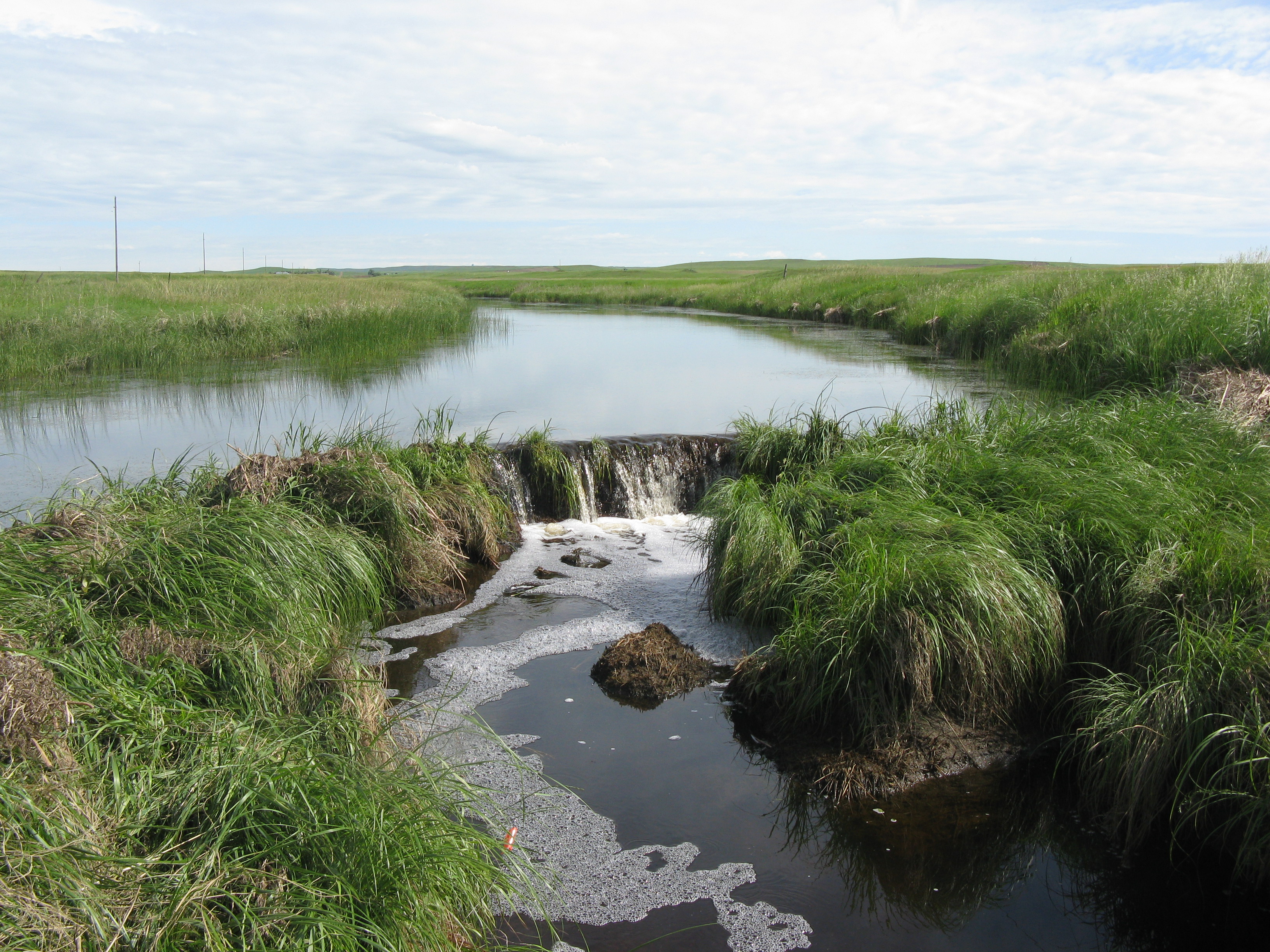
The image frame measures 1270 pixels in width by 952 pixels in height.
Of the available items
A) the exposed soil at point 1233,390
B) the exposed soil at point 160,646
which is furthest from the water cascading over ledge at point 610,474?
the exposed soil at point 160,646

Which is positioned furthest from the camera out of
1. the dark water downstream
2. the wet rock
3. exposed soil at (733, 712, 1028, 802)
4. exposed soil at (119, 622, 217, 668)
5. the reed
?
the reed

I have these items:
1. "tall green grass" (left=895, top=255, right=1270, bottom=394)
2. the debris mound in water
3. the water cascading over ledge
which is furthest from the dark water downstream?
"tall green grass" (left=895, top=255, right=1270, bottom=394)

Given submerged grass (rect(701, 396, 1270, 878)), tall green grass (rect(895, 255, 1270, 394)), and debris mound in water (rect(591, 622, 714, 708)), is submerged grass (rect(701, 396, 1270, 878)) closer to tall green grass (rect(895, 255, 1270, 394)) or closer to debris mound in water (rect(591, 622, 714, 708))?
debris mound in water (rect(591, 622, 714, 708))

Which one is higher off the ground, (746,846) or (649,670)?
(649,670)

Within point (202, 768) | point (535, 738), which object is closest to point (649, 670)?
point (535, 738)

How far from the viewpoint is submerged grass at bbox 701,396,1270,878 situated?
3697 mm

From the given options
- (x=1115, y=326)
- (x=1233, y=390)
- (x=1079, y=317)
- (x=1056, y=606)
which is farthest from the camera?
(x=1079, y=317)

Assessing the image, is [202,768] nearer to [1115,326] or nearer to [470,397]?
[470,397]

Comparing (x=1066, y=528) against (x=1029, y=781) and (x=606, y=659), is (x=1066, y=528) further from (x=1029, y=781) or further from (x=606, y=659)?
(x=606, y=659)

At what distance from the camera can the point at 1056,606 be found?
4.64 meters

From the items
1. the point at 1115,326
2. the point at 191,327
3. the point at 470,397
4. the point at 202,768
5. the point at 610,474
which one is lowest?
the point at 202,768

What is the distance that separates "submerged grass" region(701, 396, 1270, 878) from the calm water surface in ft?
11.1

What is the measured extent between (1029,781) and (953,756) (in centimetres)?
39

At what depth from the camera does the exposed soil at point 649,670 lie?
5.24 meters
